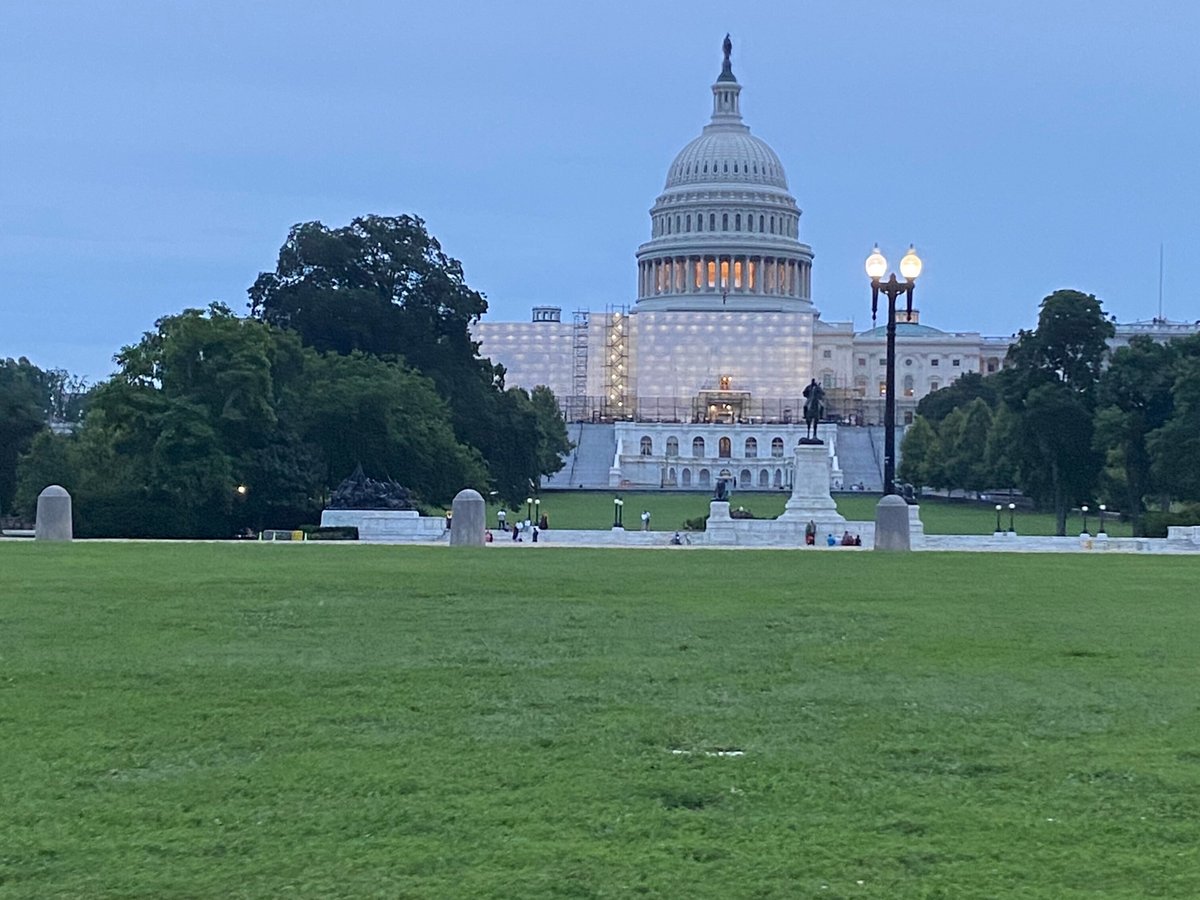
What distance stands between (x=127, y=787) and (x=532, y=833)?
6.45 ft

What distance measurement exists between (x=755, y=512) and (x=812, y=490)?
28589 mm

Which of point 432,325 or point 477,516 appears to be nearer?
point 477,516

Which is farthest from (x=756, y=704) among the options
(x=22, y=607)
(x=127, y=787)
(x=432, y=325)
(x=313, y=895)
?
(x=432, y=325)

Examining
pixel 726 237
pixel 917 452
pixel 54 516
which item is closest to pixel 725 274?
pixel 726 237

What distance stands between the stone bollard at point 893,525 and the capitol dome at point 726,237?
404ft

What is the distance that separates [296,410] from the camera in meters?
50.2

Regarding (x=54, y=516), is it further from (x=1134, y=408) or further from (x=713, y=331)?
(x=713, y=331)

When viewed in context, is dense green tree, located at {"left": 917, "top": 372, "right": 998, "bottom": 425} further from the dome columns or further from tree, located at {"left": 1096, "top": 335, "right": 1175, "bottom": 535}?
tree, located at {"left": 1096, "top": 335, "right": 1175, "bottom": 535}

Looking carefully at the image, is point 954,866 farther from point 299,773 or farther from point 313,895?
point 299,773

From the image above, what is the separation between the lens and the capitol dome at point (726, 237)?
509ft

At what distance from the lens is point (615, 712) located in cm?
1010

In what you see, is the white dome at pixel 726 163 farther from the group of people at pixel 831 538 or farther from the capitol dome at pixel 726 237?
the group of people at pixel 831 538

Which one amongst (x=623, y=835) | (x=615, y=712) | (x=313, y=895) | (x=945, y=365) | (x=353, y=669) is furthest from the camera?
(x=945, y=365)

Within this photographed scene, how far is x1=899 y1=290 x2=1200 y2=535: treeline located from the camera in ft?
177
